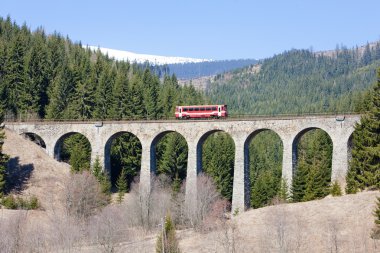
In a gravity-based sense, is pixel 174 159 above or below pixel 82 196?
above

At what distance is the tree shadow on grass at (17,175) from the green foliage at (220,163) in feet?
91.7

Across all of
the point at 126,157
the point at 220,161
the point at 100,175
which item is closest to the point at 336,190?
the point at 220,161

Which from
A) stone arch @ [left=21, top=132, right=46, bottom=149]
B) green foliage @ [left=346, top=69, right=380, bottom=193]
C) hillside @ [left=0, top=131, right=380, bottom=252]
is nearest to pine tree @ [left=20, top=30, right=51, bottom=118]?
stone arch @ [left=21, top=132, right=46, bottom=149]

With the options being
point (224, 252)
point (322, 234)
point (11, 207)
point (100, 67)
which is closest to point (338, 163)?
point (322, 234)

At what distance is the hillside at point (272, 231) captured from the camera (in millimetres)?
49781

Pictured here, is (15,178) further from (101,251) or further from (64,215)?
(101,251)

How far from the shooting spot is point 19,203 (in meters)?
70.1

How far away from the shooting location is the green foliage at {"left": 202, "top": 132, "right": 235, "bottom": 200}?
94.8 meters

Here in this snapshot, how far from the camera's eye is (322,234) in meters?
51.8

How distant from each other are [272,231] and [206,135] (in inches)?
1181

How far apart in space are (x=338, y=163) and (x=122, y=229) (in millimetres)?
28719

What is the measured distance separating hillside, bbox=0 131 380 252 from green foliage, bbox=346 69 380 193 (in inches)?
84.9

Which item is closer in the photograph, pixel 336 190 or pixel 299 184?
pixel 336 190

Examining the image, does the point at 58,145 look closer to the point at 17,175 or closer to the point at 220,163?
the point at 17,175
